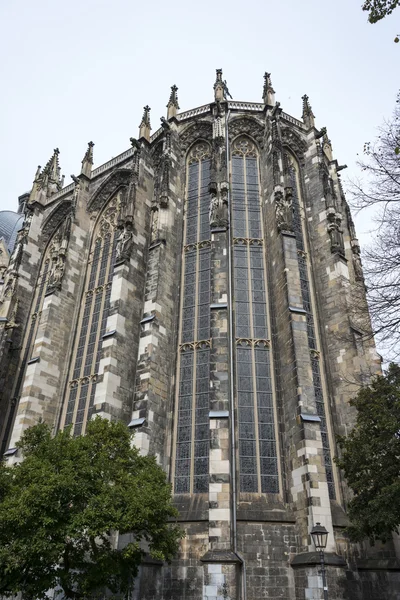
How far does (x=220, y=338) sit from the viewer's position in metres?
15.0

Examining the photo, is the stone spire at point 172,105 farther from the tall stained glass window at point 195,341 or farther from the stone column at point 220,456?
the stone column at point 220,456

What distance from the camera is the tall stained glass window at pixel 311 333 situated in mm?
14758

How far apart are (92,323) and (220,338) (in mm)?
8218

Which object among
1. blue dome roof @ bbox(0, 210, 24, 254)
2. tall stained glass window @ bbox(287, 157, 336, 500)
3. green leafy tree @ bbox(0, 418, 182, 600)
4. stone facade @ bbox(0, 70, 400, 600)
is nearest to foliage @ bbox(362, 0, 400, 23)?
stone facade @ bbox(0, 70, 400, 600)

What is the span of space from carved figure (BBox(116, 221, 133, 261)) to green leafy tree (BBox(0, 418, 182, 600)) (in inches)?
375

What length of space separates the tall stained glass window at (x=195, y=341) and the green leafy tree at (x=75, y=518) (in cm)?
345

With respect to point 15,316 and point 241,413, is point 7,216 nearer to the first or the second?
point 15,316

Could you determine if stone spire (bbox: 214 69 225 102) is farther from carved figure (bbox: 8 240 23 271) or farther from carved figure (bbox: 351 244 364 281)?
carved figure (bbox: 8 240 23 271)

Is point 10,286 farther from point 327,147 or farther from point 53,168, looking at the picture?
point 327,147

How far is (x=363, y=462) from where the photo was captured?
11984 millimetres

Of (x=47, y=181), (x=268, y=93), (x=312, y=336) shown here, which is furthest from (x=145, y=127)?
(x=312, y=336)

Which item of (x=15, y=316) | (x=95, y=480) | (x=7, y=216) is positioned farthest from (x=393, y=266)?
(x=7, y=216)

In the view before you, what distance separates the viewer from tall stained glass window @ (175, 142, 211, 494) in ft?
48.0

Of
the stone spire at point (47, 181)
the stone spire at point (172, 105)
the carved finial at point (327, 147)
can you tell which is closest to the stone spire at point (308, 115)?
the carved finial at point (327, 147)
